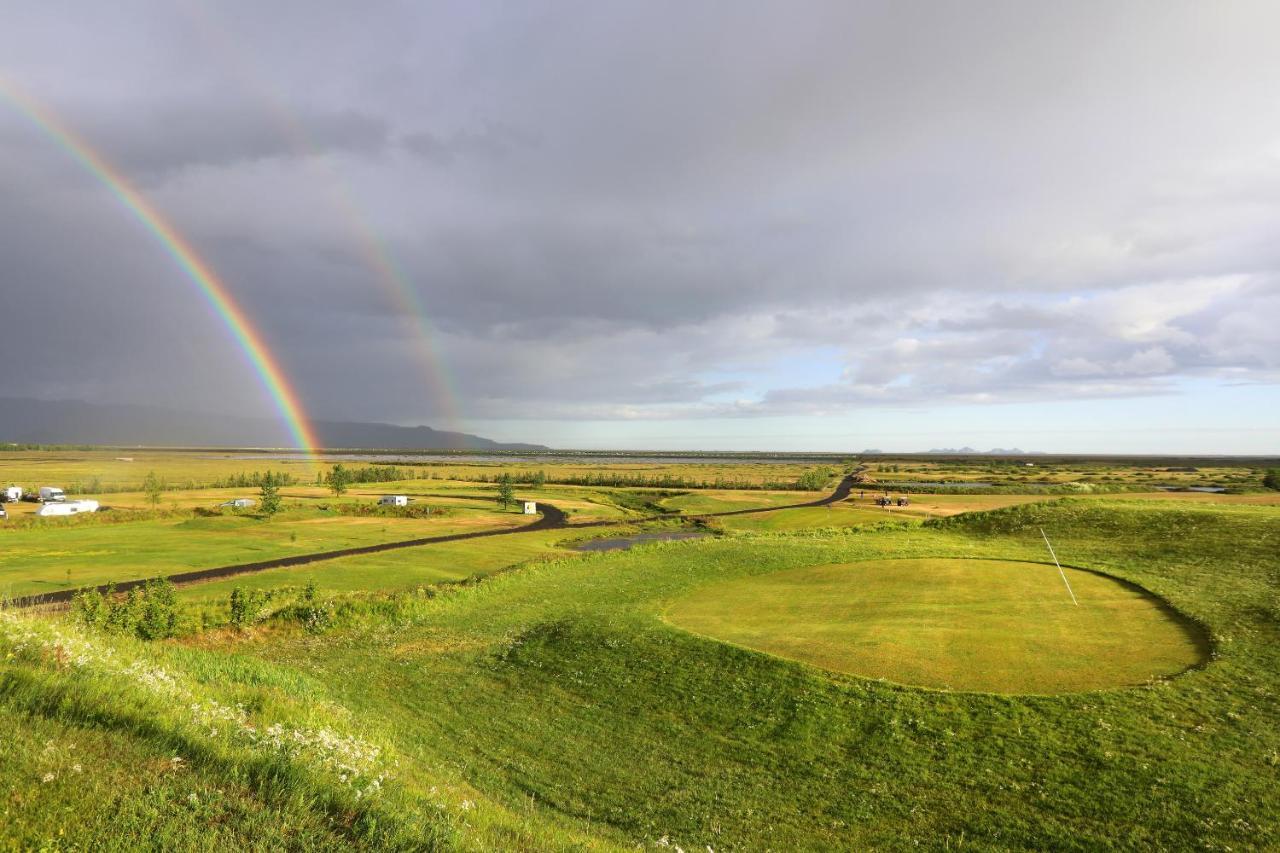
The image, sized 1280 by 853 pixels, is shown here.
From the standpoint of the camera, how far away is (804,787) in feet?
43.2

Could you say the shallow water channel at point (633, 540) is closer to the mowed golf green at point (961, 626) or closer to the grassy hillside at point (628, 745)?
the mowed golf green at point (961, 626)

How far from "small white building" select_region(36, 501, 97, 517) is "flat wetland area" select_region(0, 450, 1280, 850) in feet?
138

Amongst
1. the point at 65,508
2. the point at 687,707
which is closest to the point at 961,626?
the point at 687,707

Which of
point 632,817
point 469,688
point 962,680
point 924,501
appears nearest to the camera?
point 632,817

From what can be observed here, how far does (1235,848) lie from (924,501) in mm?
102636

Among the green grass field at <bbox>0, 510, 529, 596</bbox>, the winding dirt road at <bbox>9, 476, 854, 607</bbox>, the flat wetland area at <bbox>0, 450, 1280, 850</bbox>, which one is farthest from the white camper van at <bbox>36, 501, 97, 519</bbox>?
the flat wetland area at <bbox>0, 450, 1280, 850</bbox>

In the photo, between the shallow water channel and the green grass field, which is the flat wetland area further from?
the shallow water channel

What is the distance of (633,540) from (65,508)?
218 ft

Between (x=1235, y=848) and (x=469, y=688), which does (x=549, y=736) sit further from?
(x=1235, y=848)

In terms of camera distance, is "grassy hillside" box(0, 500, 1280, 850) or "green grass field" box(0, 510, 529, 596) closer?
"grassy hillside" box(0, 500, 1280, 850)

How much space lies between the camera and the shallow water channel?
65.4m

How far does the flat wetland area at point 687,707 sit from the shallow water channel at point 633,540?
25154 mm

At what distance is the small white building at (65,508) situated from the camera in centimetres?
7269

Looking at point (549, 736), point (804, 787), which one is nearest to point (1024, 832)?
point (804, 787)
